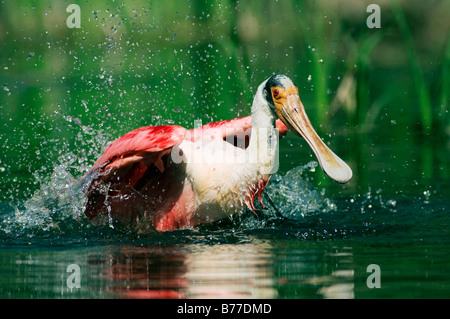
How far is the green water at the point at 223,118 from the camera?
175 inches

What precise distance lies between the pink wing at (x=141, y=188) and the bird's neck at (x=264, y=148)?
0.52m

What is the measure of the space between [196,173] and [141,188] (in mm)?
492

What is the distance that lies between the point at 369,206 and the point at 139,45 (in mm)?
7030

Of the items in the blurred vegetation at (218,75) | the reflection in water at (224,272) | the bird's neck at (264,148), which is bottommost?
the reflection in water at (224,272)

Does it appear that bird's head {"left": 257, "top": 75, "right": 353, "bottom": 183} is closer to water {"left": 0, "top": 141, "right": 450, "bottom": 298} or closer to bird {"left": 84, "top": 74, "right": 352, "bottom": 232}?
bird {"left": 84, "top": 74, "right": 352, "bottom": 232}

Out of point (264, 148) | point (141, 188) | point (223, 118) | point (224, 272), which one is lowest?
point (224, 272)

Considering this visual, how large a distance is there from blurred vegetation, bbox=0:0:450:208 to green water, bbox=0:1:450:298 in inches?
1.3

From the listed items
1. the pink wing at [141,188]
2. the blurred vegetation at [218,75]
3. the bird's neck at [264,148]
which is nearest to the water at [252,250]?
the pink wing at [141,188]

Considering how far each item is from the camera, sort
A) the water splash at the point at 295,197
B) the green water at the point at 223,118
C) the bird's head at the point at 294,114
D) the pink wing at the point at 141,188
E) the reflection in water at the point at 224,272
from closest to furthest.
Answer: the reflection in water at the point at 224,272 < the green water at the point at 223,118 < the pink wing at the point at 141,188 < the bird's head at the point at 294,114 < the water splash at the point at 295,197

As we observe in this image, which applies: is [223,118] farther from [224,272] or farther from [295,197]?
[224,272]

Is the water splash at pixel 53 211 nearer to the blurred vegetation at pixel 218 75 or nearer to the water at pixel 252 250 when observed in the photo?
the water at pixel 252 250

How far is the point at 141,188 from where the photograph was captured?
6254 millimetres

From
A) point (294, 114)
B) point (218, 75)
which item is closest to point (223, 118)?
point (218, 75)

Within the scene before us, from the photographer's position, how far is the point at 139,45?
13.0 m
